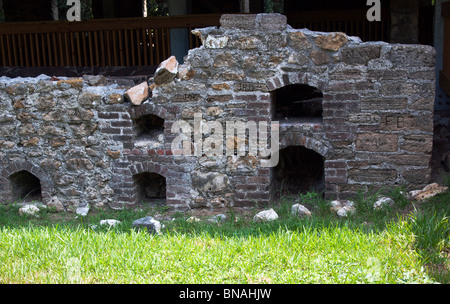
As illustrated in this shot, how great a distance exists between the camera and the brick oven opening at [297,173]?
6.49 metres

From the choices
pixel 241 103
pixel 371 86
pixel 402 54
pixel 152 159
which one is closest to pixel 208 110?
pixel 241 103

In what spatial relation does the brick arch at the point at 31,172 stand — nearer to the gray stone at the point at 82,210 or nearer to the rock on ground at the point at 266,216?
the gray stone at the point at 82,210

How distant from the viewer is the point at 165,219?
6016mm

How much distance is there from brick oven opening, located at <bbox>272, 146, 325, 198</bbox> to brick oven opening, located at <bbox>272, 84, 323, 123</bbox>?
0.49 metres

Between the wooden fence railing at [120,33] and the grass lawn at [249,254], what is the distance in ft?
14.0

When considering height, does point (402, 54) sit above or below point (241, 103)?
above

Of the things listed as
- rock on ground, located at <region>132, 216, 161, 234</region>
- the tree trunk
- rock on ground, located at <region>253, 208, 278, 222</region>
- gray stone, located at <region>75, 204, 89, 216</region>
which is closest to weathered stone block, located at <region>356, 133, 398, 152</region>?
rock on ground, located at <region>253, 208, 278, 222</region>

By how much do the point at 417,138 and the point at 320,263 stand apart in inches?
96.8

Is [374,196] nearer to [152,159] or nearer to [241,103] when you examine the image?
[241,103]

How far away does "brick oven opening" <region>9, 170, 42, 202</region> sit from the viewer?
676cm

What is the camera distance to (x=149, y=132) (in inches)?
261

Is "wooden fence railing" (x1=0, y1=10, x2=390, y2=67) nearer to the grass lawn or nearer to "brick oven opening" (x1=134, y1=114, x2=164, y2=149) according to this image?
"brick oven opening" (x1=134, y1=114, x2=164, y2=149)

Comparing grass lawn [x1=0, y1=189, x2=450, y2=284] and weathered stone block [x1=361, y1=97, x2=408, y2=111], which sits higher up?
weathered stone block [x1=361, y1=97, x2=408, y2=111]

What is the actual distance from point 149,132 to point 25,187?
196 cm
